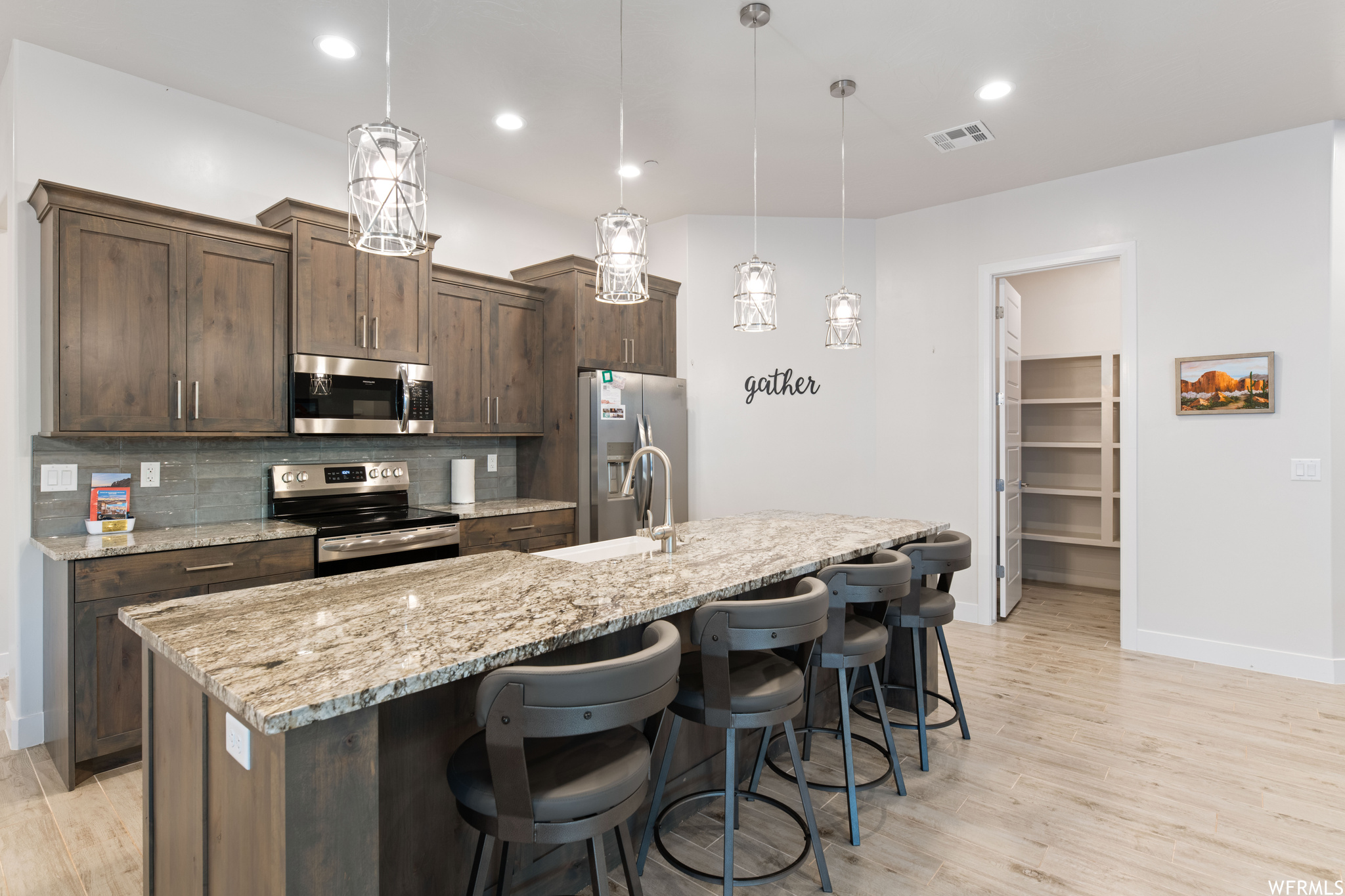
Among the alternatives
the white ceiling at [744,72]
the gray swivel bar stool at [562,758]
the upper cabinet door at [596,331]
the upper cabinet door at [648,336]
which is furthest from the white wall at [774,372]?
the gray swivel bar stool at [562,758]

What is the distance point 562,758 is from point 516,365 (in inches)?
→ 134

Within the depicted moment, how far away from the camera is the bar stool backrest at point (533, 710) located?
126cm

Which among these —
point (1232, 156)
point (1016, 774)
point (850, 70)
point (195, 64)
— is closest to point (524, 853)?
point (1016, 774)

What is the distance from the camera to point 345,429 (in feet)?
11.6

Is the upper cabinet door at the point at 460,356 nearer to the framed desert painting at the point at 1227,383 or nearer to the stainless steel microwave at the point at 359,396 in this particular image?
the stainless steel microwave at the point at 359,396

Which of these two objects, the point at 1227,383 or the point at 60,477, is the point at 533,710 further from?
the point at 1227,383

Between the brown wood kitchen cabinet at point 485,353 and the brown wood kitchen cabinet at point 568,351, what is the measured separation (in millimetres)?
93

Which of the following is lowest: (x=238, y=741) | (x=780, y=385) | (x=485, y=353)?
(x=238, y=741)

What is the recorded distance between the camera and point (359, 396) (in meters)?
3.61

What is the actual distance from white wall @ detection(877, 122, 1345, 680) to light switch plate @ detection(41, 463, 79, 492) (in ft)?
17.9

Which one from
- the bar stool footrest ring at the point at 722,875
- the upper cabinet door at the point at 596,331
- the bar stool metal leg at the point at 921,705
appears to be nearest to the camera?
the bar stool footrest ring at the point at 722,875

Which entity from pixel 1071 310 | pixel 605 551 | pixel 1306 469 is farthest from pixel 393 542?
pixel 1071 310

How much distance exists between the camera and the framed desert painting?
3.83 meters

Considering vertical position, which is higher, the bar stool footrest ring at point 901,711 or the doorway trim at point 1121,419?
the doorway trim at point 1121,419
